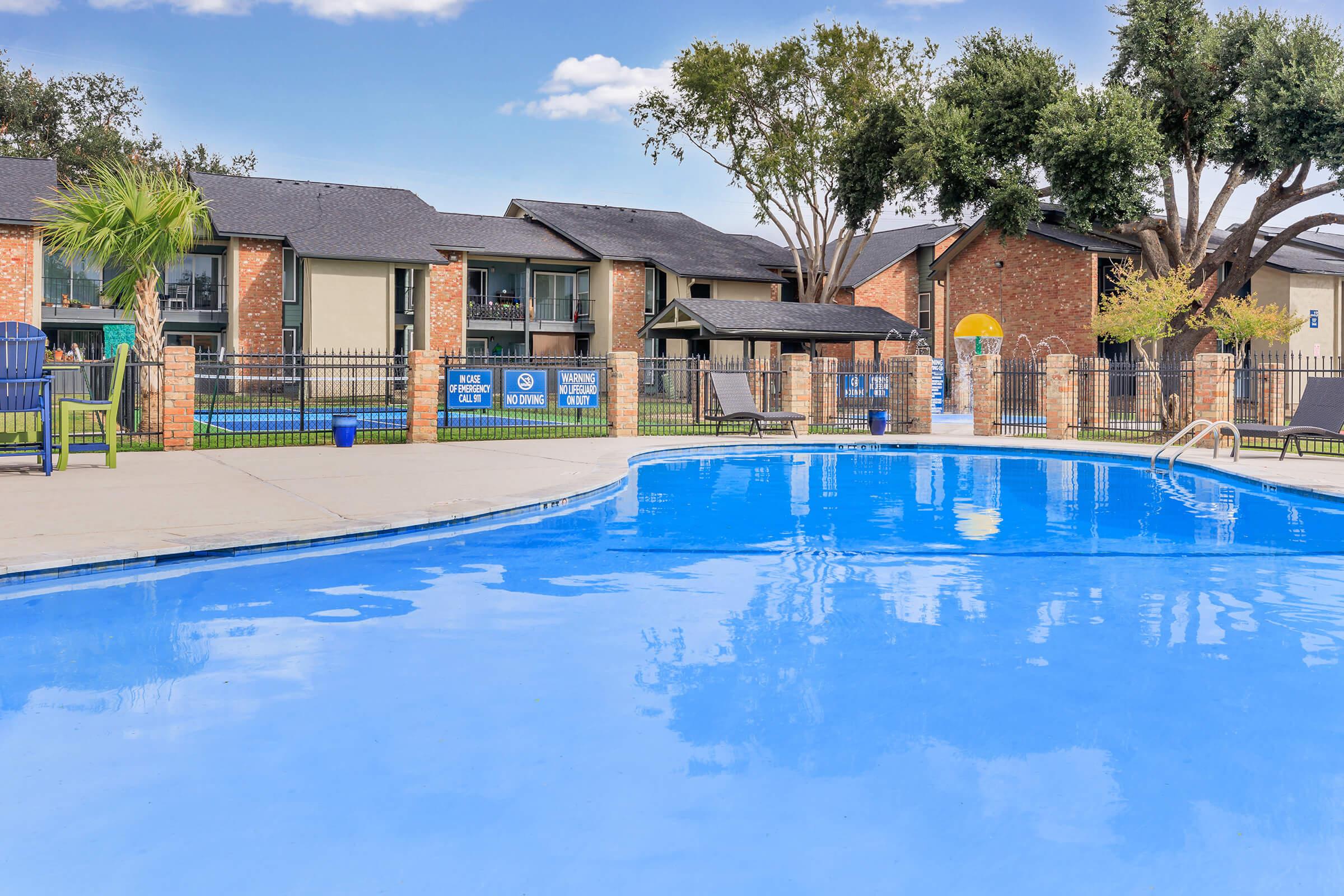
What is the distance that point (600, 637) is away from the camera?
5848mm

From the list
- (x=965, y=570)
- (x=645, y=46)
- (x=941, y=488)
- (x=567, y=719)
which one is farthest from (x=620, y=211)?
(x=567, y=719)

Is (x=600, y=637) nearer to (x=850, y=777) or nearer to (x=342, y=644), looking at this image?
(x=342, y=644)

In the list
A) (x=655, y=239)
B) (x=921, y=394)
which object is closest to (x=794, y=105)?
(x=655, y=239)

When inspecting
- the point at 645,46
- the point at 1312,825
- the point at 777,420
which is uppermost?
the point at 645,46

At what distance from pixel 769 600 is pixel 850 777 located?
2946 millimetres

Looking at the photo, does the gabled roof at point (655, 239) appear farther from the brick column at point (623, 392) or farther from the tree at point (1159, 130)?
the brick column at point (623, 392)

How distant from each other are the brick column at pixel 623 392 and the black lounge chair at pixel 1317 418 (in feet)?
34.6

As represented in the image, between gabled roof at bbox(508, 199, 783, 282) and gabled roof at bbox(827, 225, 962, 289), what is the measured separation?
3479 millimetres

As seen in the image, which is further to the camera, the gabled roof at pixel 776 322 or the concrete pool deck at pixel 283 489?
the gabled roof at pixel 776 322

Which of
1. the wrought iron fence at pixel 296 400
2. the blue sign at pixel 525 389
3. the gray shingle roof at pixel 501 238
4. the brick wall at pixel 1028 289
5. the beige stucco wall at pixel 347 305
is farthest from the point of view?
the gray shingle roof at pixel 501 238

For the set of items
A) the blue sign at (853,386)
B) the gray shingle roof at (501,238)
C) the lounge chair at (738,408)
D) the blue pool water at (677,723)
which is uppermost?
the gray shingle roof at (501,238)

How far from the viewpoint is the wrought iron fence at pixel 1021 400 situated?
23.4m

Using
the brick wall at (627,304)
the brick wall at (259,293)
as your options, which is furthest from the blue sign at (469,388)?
the brick wall at (627,304)

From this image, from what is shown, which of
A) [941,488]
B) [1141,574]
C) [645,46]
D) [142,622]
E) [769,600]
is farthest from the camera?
[645,46]
